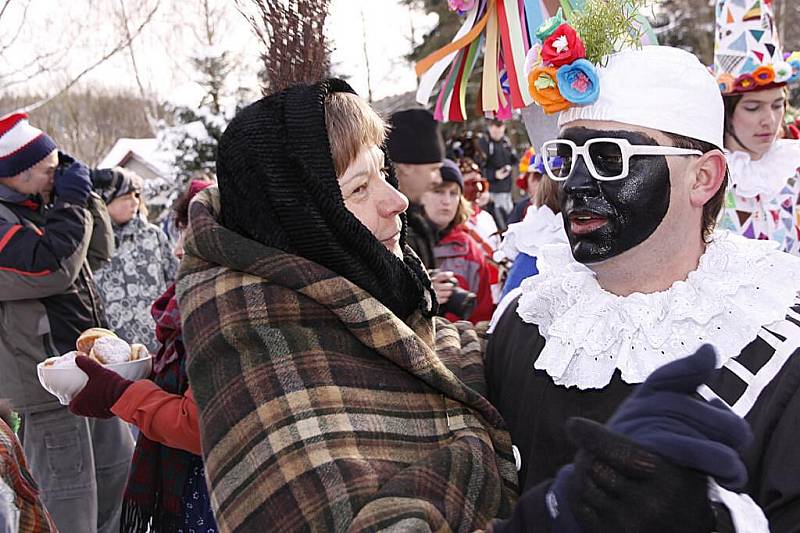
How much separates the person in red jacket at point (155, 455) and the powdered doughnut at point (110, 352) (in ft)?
0.40

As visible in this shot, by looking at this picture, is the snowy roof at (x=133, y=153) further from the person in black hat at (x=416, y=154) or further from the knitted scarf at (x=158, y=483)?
the knitted scarf at (x=158, y=483)

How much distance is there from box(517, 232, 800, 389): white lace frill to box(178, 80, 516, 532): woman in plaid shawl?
0.25 meters

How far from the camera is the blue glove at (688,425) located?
1052 millimetres

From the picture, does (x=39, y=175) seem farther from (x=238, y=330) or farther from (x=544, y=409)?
(x=544, y=409)

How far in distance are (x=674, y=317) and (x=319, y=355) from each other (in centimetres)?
77

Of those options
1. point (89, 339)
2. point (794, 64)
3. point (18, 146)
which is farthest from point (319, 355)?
point (794, 64)

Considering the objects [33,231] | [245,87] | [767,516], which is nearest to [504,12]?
[767,516]

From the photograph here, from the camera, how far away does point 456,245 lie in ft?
15.3

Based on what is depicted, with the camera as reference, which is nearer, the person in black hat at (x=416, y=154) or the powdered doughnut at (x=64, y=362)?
the powdered doughnut at (x=64, y=362)

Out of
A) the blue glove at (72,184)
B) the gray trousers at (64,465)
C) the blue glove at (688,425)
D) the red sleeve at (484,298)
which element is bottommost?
the gray trousers at (64,465)

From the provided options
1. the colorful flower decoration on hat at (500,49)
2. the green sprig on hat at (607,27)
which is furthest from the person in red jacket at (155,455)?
the green sprig on hat at (607,27)

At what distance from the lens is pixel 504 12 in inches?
95.1

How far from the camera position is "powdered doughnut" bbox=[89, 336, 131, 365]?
2611 millimetres

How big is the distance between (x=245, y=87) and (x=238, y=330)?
11469 mm
